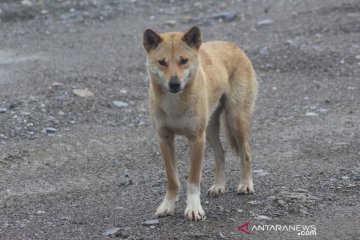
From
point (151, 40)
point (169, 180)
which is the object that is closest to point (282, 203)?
point (169, 180)

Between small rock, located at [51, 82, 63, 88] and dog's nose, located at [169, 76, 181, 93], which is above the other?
dog's nose, located at [169, 76, 181, 93]

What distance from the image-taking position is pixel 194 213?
19.5 feet

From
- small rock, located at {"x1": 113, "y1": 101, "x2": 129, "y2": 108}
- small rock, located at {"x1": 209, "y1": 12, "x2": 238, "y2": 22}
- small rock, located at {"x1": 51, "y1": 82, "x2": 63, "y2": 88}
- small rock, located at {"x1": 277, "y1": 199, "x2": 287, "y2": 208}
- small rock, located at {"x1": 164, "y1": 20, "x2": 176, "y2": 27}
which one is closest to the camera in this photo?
small rock, located at {"x1": 277, "y1": 199, "x2": 287, "y2": 208}

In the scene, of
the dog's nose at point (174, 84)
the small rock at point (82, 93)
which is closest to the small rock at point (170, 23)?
the small rock at point (82, 93)

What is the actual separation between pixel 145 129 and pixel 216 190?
2.59 meters

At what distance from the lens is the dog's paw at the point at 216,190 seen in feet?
22.2

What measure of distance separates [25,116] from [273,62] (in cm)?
465

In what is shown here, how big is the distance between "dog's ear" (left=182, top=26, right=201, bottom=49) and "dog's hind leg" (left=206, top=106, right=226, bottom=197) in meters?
1.10

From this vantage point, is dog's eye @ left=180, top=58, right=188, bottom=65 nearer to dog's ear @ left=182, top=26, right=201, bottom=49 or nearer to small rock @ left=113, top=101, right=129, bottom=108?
dog's ear @ left=182, top=26, right=201, bottom=49

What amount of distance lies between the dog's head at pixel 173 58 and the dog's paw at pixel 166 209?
103 cm

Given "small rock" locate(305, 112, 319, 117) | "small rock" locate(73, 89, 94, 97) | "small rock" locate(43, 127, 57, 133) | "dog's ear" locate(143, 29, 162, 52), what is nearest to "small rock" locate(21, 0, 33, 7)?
"small rock" locate(73, 89, 94, 97)

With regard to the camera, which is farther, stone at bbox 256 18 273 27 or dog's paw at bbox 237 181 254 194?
stone at bbox 256 18 273 27

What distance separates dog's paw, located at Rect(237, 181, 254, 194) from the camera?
6.76 m

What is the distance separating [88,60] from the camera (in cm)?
1280
